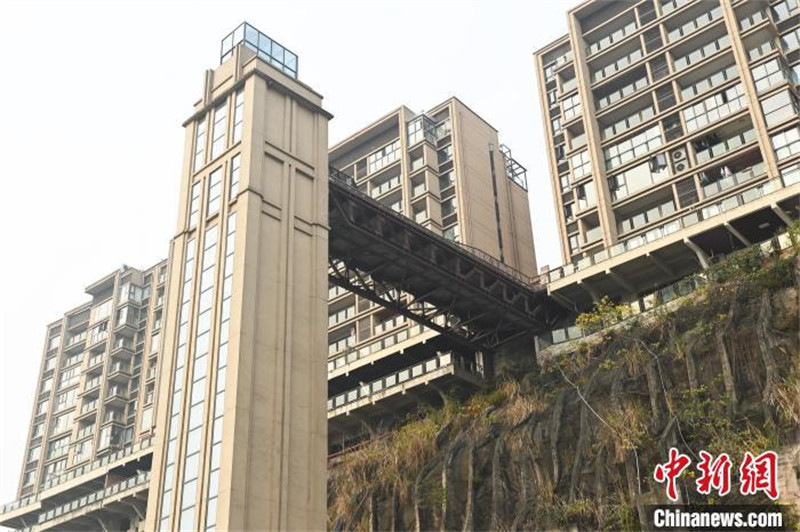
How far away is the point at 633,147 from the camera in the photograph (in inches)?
2562

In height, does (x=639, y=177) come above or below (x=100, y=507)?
above

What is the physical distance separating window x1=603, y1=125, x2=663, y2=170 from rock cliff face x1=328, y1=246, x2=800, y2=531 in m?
16.8

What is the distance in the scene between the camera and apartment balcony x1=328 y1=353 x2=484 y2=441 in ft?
194

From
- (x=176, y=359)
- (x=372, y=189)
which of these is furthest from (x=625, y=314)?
(x=372, y=189)

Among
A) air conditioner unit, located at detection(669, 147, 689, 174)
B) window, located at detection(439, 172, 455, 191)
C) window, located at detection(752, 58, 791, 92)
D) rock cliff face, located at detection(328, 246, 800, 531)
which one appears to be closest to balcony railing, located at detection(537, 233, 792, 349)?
rock cliff face, located at detection(328, 246, 800, 531)

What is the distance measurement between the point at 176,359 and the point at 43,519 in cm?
4294

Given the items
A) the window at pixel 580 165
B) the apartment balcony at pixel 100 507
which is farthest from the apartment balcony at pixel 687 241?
the apartment balcony at pixel 100 507

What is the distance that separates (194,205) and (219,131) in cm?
424

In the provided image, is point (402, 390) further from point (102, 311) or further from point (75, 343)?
point (75, 343)

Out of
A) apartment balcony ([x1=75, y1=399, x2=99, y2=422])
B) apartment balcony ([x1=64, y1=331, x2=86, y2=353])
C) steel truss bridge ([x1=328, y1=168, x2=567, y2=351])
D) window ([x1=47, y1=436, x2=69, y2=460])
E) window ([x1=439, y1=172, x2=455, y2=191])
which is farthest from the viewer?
apartment balcony ([x1=64, y1=331, x2=86, y2=353])

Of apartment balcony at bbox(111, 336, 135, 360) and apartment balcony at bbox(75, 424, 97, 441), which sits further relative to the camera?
apartment balcony at bbox(111, 336, 135, 360)

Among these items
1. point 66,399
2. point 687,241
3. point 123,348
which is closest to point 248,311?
point 687,241

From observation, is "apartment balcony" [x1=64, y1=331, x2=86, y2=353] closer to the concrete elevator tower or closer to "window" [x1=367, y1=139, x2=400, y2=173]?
"window" [x1=367, y1=139, x2=400, y2=173]

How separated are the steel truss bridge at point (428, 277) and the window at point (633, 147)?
1129 centimetres
